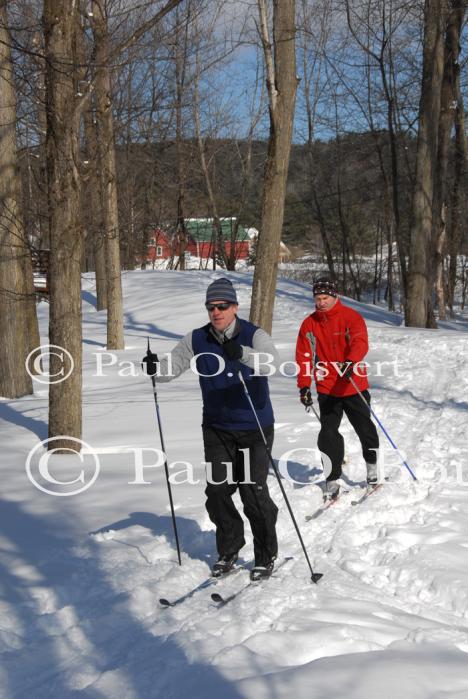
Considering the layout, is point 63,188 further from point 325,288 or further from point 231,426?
point 231,426

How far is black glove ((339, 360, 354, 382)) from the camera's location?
22.8ft

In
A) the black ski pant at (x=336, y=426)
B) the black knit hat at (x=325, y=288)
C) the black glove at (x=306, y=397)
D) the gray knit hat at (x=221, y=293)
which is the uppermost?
the gray knit hat at (x=221, y=293)

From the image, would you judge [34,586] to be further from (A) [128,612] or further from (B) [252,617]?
(B) [252,617]

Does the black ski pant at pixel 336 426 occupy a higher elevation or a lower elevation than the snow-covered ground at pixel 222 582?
higher

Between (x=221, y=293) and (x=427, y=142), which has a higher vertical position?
(x=427, y=142)

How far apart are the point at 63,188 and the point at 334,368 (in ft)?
10.8

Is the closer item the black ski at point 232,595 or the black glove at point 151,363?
the black ski at point 232,595

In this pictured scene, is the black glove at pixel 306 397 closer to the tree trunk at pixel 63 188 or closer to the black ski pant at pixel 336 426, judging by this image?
the black ski pant at pixel 336 426

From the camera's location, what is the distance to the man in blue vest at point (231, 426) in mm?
5027

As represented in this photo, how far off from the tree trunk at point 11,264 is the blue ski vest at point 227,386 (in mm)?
6706

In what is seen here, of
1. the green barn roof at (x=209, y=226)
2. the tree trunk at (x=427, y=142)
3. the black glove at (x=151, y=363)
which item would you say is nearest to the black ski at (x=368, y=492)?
the black glove at (x=151, y=363)

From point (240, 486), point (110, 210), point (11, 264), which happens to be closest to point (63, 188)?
point (240, 486)

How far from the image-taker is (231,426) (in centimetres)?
511
